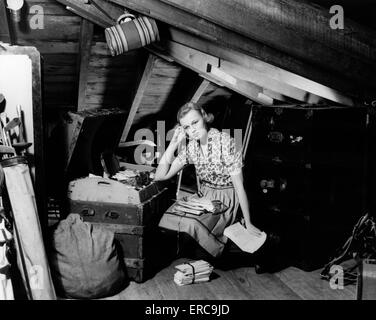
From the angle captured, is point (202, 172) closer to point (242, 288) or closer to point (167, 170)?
point (167, 170)

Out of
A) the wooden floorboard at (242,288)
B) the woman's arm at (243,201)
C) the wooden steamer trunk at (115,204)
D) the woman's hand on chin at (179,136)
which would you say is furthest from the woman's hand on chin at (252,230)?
the woman's hand on chin at (179,136)

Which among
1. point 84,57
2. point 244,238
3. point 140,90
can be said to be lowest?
point 244,238

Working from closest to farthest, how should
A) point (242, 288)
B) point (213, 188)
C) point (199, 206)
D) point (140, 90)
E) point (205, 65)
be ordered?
point (242, 288), point (199, 206), point (213, 188), point (205, 65), point (140, 90)

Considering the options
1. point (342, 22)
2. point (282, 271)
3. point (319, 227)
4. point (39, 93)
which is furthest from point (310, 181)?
point (39, 93)

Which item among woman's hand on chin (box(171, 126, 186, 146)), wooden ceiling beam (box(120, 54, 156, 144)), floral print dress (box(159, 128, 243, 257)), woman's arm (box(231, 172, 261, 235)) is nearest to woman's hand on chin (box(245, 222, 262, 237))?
woman's arm (box(231, 172, 261, 235))

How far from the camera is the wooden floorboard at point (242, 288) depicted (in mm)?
3312

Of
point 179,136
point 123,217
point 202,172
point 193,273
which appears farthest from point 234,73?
point 193,273

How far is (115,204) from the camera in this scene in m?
3.55

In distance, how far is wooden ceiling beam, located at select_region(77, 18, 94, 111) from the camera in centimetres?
407

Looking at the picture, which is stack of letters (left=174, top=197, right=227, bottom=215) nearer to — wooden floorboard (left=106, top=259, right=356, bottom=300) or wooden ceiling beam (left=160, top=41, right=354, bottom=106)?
wooden floorboard (left=106, top=259, right=356, bottom=300)

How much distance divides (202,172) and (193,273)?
908 millimetres

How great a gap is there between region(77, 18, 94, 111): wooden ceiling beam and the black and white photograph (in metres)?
0.02

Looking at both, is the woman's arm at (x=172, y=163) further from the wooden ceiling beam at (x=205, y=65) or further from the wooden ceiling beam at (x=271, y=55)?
the wooden ceiling beam at (x=271, y=55)

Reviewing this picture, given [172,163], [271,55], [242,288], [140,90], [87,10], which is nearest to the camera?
[271,55]
